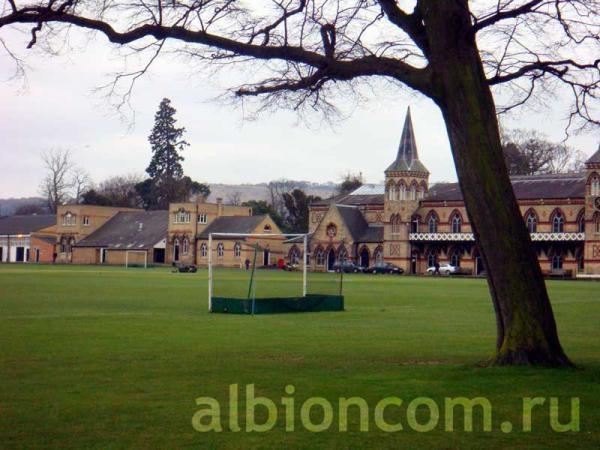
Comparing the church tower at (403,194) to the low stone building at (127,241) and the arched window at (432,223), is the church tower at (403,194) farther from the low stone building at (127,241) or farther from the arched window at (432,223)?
the low stone building at (127,241)

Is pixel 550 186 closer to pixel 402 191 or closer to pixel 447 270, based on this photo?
pixel 447 270

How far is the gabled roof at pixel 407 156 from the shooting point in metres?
99.1

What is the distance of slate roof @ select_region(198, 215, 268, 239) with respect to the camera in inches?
4277

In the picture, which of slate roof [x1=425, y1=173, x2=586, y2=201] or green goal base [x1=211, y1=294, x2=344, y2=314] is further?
slate roof [x1=425, y1=173, x2=586, y2=201]

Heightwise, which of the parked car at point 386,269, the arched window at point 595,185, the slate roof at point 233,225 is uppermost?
the arched window at point 595,185

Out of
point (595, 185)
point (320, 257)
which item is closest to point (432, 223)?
point (320, 257)

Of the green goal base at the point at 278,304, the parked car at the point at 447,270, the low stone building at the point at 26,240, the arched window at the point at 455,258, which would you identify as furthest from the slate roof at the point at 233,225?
the green goal base at the point at 278,304

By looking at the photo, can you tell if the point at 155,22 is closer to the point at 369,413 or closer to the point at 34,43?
the point at 34,43

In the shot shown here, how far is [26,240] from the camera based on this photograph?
125 metres

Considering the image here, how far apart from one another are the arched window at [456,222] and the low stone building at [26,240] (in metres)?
54.0

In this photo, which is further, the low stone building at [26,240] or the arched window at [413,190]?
the low stone building at [26,240]

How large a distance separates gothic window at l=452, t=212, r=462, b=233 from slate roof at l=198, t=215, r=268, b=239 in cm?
2364

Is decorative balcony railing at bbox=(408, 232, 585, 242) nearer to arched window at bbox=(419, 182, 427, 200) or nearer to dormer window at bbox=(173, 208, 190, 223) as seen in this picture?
arched window at bbox=(419, 182, 427, 200)

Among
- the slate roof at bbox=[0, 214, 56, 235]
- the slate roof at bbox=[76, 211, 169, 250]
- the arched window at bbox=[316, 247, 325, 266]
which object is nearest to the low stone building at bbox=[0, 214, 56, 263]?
the slate roof at bbox=[0, 214, 56, 235]
